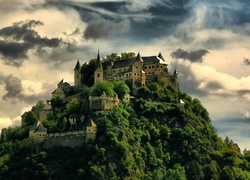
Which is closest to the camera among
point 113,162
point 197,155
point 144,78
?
point 113,162

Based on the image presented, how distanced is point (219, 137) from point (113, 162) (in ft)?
93.1

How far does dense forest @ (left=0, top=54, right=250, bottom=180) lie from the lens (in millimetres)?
117125

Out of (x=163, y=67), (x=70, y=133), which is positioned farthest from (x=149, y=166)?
(x=163, y=67)

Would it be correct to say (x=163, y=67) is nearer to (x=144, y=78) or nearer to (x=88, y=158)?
(x=144, y=78)

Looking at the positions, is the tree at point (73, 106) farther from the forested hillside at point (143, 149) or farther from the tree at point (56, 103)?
the tree at point (56, 103)

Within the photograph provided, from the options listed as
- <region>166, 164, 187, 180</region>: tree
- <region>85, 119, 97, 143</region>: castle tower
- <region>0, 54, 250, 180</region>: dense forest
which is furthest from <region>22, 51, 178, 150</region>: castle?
<region>166, 164, 187, 180</region>: tree

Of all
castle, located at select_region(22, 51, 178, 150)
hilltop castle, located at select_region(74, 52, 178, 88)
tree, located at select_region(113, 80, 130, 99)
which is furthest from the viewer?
hilltop castle, located at select_region(74, 52, 178, 88)

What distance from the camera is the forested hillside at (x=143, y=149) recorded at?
117m

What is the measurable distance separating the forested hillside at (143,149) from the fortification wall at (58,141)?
3.24 feet

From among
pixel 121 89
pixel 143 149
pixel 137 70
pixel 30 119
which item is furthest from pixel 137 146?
pixel 30 119

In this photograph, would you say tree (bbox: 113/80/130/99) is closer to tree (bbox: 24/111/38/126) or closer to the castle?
the castle

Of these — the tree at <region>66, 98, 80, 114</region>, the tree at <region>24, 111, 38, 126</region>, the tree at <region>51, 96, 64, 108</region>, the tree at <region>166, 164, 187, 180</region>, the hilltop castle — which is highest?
the hilltop castle

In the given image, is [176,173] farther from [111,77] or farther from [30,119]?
[30,119]

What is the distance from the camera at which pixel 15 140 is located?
431 feet
